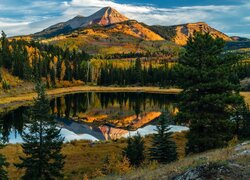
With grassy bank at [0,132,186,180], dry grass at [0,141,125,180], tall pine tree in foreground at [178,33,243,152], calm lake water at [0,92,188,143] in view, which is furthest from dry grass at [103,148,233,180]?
calm lake water at [0,92,188,143]

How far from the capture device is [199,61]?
108 feet

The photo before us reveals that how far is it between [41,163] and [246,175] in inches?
916

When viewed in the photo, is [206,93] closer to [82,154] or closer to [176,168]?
[176,168]

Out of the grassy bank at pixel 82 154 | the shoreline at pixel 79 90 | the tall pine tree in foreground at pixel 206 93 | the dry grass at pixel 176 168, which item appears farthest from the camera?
the shoreline at pixel 79 90

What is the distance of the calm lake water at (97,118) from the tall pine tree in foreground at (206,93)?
30.0m

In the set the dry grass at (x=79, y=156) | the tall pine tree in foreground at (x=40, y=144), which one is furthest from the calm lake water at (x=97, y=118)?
the tall pine tree in foreground at (x=40, y=144)

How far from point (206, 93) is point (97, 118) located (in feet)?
236

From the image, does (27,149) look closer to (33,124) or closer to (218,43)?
(33,124)

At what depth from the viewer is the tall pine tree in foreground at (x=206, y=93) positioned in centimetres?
3191

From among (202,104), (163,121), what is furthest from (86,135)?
(202,104)

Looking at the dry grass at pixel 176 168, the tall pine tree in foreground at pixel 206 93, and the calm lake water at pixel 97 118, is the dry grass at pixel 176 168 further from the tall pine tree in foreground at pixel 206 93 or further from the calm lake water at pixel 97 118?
the calm lake water at pixel 97 118

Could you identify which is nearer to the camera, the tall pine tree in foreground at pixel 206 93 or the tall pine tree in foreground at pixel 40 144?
the tall pine tree in foreground at pixel 206 93

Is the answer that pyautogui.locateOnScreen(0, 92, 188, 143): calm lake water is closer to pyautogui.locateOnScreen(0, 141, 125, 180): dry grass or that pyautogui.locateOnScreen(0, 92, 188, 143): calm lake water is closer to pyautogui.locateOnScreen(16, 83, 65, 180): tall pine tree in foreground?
pyautogui.locateOnScreen(0, 141, 125, 180): dry grass

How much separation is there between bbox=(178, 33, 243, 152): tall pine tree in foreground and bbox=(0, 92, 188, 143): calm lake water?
98.4 ft
